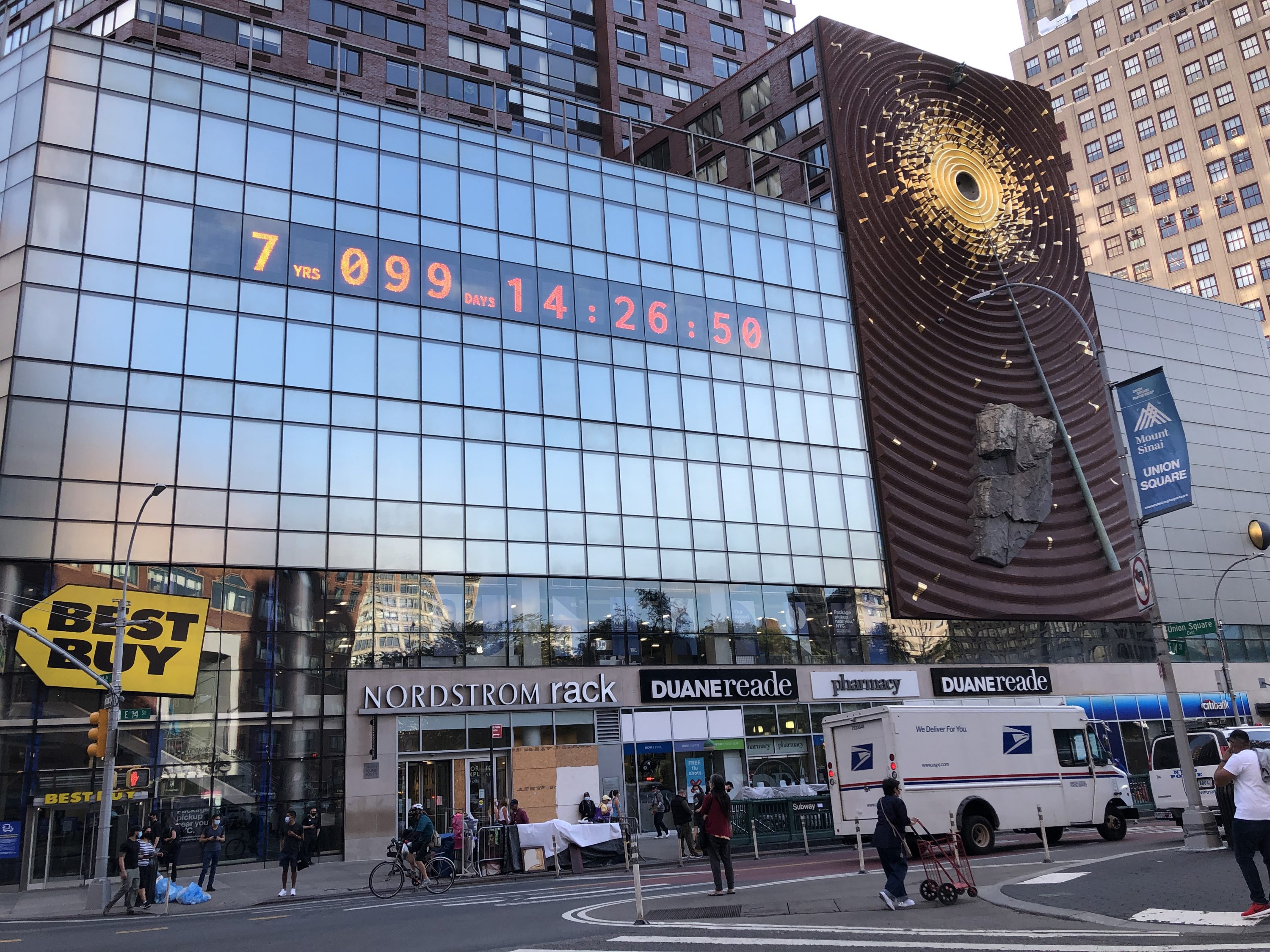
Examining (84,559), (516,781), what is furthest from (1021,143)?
(84,559)

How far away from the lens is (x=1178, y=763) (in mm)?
27984

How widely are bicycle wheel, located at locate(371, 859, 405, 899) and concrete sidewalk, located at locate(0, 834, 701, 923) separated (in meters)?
1.68

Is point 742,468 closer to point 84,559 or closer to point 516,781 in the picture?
point 516,781

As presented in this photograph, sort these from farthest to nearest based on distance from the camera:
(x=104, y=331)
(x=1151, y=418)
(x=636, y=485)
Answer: (x=636, y=485) < (x=104, y=331) < (x=1151, y=418)

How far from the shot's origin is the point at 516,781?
1357 inches

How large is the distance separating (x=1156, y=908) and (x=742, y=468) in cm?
3143

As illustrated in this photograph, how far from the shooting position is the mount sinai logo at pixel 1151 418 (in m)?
19.9

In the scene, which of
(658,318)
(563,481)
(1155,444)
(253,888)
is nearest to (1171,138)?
(658,318)

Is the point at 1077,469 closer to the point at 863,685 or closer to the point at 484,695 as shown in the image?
the point at 863,685

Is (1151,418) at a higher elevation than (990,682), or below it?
higher

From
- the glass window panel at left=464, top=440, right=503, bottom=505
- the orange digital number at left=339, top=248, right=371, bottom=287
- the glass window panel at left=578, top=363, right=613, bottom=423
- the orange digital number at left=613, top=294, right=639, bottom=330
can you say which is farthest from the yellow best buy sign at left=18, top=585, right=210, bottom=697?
the orange digital number at left=613, top=294, right=639, bottom=330

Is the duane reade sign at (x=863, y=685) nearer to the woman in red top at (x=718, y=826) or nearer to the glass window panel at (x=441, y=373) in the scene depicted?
the glass window panel at (x=441, y=373)

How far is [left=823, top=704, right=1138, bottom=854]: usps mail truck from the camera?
2130 cm

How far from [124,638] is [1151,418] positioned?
26.4 metres
